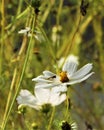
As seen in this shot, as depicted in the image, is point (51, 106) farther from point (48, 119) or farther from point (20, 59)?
point (20, 59)

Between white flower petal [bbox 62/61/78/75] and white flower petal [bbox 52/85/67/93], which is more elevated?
white flower petal [bbox 62/61/78/75]

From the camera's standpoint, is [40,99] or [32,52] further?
[32,52]

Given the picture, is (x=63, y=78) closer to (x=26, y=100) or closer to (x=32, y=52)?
(x=26, y=100)

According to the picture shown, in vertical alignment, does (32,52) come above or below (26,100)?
above

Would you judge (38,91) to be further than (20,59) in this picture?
No

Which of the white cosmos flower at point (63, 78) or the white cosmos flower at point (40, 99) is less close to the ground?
the white cosmos flower at point (40, 99)

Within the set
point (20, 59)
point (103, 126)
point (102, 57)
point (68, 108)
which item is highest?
point (102, 57)

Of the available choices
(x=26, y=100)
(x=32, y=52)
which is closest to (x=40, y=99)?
(x=26, y=100)

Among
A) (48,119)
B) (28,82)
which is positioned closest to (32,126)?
(48,119)
